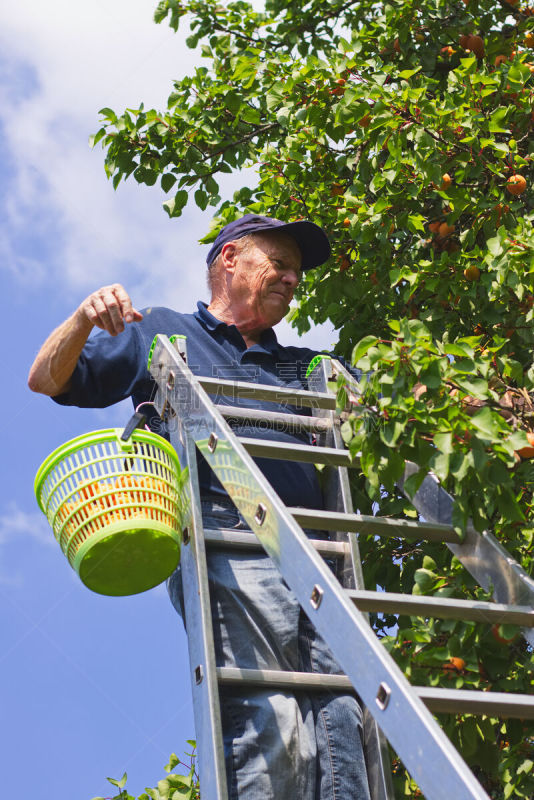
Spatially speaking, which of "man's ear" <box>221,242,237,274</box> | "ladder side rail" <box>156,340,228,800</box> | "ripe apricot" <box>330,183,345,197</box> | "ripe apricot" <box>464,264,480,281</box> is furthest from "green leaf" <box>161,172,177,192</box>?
"ladder side rail" <box>156,340,228,800</box>

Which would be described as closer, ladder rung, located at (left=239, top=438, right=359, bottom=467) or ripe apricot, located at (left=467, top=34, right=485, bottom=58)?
ladder rung, located at (left=239, top=438, right=359, bottom=467)

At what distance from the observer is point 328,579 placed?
1.81 m

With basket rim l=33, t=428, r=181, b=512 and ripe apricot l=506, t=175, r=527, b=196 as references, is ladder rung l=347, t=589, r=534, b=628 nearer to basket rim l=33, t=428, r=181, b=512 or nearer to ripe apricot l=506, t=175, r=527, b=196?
basket rim l=33, t=428, r=181, b=512

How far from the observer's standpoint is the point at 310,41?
224 inches

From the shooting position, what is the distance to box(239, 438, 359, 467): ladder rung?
2482 mm

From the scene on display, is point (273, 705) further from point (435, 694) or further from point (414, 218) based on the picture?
point (414, 218)

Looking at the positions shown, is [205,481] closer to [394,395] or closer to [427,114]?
[394,395]

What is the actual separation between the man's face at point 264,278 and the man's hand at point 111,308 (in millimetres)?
860

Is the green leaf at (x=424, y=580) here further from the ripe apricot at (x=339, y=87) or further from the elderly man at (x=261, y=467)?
the ripe apricot at (x=339, y=87)

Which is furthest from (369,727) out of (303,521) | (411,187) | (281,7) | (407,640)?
(281,7)

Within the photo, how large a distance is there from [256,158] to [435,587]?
9.54 feet

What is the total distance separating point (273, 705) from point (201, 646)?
0.24 m

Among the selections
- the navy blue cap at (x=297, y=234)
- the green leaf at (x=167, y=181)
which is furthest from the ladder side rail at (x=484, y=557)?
the green leaf at (x=167, y=181)

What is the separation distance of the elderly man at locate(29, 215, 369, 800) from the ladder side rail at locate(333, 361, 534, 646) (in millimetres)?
387
